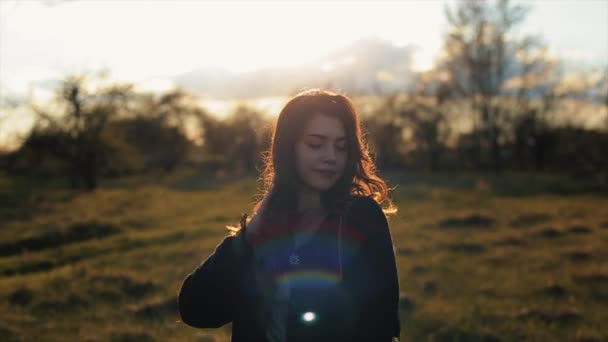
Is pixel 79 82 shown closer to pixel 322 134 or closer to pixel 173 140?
pixel 173 140

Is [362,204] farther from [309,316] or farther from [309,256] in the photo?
[309,316]

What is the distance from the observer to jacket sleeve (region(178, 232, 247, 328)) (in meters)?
2.41

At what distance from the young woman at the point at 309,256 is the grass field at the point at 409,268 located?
4840 millimetres

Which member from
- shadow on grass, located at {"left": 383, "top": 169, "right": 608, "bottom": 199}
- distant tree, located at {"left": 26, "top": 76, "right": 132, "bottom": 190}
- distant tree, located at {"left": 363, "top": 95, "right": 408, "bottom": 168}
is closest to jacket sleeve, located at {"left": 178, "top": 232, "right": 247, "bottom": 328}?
shadow on grass, located at {"left": 383, "top": 169, "right": 608, "bottom": 199}

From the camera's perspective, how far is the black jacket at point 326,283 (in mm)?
2336

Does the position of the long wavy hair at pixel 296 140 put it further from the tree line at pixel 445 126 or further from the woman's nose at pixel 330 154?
the tree line at pixel 445 126

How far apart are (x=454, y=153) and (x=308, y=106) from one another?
4901cm

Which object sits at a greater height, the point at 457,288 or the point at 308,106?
the point at 308,106

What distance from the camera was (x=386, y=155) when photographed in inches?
1993

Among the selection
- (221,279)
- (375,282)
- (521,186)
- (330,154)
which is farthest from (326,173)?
(521,186)

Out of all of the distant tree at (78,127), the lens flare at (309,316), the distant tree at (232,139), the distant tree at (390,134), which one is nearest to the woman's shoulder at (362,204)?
the lens flare at (309,316)

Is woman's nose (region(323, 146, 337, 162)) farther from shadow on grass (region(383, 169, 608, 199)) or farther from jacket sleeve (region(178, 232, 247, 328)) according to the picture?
shadow on grass (region(383, 169, 608, 199))

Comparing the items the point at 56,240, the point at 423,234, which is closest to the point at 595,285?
the point at 423,234

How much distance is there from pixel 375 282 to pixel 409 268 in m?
9.37
